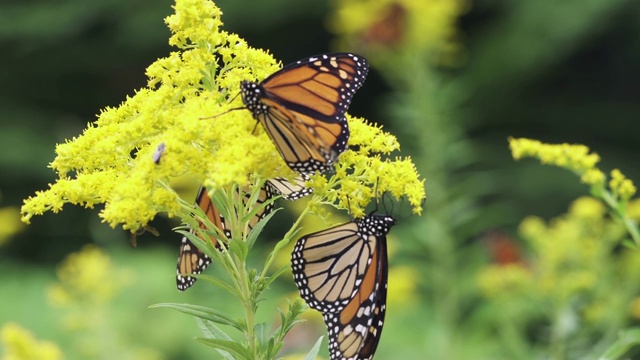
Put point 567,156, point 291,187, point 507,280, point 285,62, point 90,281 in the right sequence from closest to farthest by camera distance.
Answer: point 291,187
point 567,156
point 507,280
point 90,281
point 285,62

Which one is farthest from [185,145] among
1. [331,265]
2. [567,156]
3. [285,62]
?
[285,62]

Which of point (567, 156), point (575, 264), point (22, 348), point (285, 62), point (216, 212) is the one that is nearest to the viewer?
point (216, 212)

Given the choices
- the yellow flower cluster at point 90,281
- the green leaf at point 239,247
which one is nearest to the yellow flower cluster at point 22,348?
the yellow flower cluster at point 90,281

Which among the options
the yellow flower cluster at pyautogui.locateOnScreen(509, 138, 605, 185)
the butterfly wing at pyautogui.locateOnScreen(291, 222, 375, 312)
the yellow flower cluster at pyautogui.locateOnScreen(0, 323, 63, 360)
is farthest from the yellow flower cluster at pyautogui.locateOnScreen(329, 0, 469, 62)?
the butterfly wing at pyautogui.locateOnScreen(291, 222, 375, 312)

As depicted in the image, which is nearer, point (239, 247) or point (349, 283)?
point (239, 247)

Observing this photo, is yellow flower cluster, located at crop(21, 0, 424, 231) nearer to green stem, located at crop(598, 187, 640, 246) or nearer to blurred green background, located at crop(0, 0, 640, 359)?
green stem, located at crop(598, 187, 640, 246)

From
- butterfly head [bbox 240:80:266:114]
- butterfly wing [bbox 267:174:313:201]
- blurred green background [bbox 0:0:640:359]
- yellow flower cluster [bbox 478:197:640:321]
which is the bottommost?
butterfly wing [bbox 267:174:313:201]

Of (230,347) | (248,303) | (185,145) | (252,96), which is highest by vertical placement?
(252,96)

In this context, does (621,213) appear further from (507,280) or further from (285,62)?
(285,62)
